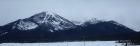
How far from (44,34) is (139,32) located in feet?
92.6

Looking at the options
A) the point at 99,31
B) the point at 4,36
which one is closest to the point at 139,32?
the point at 99,31

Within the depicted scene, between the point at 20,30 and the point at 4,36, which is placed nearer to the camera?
the point at 4,36

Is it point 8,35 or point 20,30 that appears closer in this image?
point 8,35

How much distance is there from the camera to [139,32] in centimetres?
5647

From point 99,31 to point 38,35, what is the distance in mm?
17936

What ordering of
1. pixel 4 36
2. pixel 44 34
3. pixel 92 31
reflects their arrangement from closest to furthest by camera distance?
pixel 4 36 < pixel 44 34 < pixel 92 31

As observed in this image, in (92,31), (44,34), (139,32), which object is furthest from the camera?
(92,31)

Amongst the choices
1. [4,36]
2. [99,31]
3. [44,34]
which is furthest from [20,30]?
[99,31]

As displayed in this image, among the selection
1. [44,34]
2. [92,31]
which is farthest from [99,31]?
[44,34]

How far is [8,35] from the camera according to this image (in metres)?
71.6

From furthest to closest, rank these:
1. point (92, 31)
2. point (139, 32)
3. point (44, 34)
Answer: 1. point (92, 31)
2. point (44, 34)
3. point (139, 32)

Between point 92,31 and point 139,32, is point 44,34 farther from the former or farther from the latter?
point 139,32

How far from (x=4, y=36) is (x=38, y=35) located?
27.9 feet

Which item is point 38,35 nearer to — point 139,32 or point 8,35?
point 8,35
